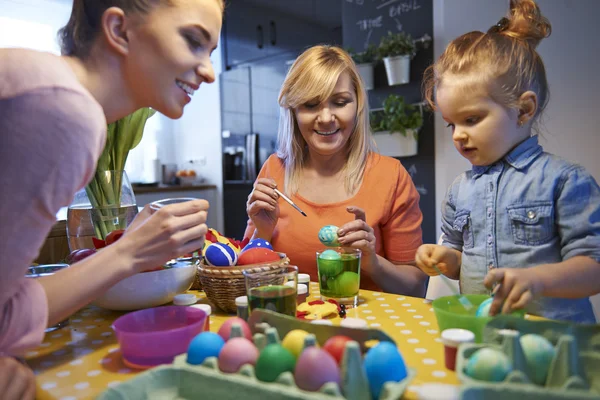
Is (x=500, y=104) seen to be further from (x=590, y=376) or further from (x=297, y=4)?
(x=297, y=4)

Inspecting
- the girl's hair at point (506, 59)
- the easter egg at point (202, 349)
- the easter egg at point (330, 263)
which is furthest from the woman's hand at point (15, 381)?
the girl's hair at point (506, 59)

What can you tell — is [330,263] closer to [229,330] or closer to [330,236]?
[330,236]

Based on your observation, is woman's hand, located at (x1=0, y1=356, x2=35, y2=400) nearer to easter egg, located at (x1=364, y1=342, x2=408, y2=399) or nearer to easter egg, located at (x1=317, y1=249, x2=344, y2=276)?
easter egg, located at (x1=364, y1=342, x2=408, y2=399)

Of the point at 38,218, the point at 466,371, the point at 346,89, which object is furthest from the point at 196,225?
the point at 346,89

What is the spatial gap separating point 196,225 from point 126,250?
0.13 meters

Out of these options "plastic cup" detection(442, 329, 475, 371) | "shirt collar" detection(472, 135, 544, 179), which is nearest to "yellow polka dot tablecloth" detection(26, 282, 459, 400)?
"plastic cup" detection(442, 329, 475, 371)

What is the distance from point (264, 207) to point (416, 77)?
2026 mm

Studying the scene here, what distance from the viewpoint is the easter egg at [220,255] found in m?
1.04

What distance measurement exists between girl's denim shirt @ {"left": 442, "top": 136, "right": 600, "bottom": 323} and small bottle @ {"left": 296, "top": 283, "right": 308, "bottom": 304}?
17.9 inches

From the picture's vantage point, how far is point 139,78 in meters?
0.84

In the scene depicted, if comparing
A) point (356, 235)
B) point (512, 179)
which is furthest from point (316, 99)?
point (512, 179)

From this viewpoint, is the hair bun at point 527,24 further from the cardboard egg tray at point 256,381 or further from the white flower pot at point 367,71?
the white flower pot at point 367,71

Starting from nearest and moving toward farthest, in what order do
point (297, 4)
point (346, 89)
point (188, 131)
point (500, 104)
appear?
point (500, 104), point (346, 89), point (297, 4), point (188, 131)

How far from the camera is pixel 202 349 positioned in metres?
0.67
